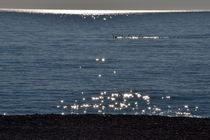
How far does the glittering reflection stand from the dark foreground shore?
24.9 meters

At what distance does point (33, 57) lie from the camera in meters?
108

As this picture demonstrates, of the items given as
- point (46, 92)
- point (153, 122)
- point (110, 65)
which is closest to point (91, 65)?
point (110, 65)

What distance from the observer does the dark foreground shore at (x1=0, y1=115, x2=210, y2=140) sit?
2159cm

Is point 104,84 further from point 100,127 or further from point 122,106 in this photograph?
point 100,127

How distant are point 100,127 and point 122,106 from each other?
32.6 m

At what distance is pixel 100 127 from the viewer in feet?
76.3

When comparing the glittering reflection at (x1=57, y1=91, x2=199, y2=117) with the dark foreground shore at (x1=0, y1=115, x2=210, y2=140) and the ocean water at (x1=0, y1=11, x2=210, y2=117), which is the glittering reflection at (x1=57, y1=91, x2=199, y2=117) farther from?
the dark foreground shore at (x1=0, y1=115, x2=210, y2=140)

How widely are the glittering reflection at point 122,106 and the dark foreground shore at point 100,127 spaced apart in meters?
24.9

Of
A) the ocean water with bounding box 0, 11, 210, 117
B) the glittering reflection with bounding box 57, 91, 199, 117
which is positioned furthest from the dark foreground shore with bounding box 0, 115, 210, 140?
the ocean water with bounding box 0, 11, 210, 117

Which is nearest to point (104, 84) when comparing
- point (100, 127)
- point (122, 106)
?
point (122, 106)

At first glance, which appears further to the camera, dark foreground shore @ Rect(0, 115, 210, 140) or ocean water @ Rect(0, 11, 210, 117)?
ocean water @ Rect(0, 11, 210, 117)

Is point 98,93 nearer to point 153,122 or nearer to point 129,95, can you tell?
point 129,95

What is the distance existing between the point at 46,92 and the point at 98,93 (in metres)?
5.23

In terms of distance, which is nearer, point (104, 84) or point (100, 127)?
point (100, 127)
